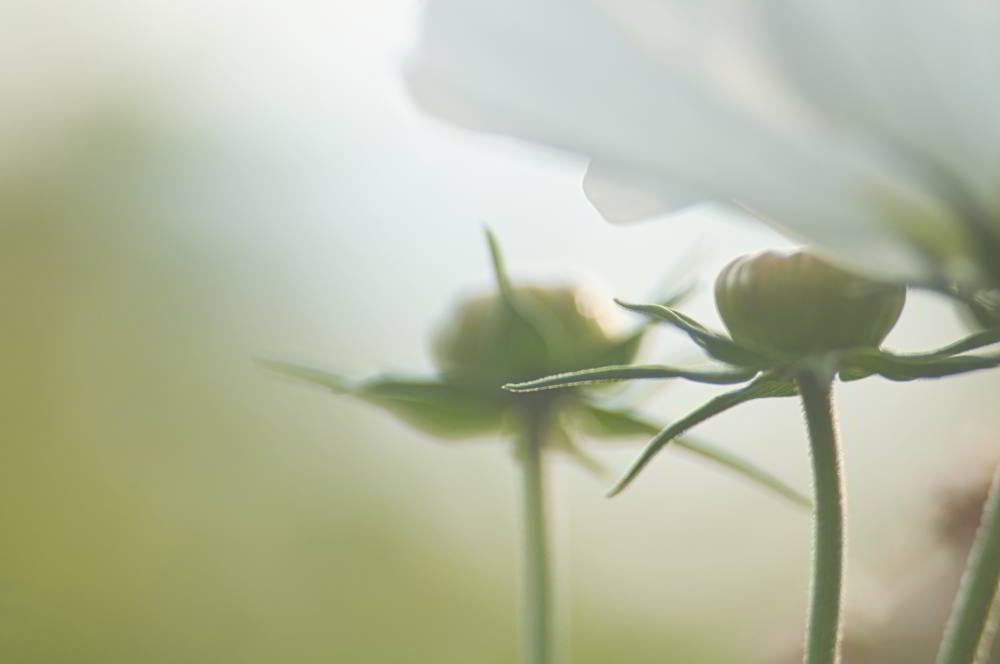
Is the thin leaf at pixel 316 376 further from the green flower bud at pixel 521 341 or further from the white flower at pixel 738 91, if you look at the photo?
the white flower at pixel 738 91

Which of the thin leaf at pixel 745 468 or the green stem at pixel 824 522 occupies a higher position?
the thin leaf at pixel 745 468

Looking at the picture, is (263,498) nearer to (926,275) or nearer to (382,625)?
(382,625)

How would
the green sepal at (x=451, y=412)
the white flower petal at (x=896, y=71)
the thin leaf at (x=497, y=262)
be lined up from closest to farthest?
the white flower petal at (x=896, y=71)
the thin leaf at (x=497, y=262)
the green sepal at (x=451, y=412)

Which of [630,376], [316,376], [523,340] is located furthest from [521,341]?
[630,376]

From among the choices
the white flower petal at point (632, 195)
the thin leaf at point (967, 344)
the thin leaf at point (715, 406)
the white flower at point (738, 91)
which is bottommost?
the thin leaf at point (715, 406)

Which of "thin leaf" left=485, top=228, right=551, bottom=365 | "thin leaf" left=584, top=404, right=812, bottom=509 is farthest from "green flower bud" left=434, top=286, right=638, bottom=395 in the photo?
"thin leaf" left=584, top=404, right=812, bottom=509

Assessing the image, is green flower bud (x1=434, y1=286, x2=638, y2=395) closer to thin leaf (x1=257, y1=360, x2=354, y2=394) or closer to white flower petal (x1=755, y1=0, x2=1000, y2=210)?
thin leaf (x1=257, y1=360, x2=354, y2=394)

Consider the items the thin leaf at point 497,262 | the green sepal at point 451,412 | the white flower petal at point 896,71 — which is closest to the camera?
the white flower petal at point 896,71

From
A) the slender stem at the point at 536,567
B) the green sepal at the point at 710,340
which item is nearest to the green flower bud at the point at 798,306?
the green sepal at the point at 710,340

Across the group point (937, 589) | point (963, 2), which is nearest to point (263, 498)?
point (937, 589)
